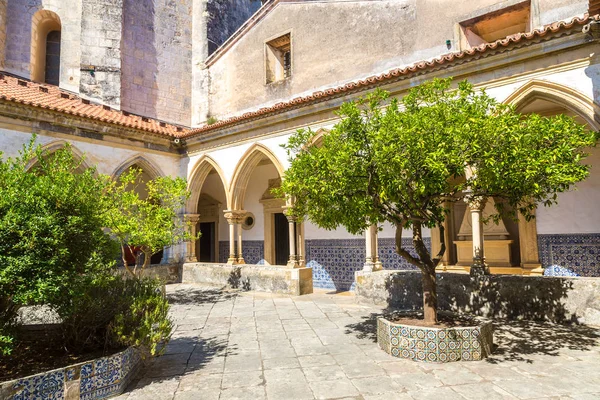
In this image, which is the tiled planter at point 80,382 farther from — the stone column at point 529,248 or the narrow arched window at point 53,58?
the narrow arched window at point 53,58

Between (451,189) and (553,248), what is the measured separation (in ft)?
18.1

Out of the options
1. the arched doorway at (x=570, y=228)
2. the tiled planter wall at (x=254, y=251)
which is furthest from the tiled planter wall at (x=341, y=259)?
the arched doorway at (x=570, y=228)

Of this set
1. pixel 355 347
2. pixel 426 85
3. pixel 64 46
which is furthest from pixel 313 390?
pixel 64 46

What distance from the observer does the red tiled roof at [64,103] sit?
9039 mm

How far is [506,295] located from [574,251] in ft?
9.67

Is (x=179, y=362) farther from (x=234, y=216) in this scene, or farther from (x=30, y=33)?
(x=30, y=33)

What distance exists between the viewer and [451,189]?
429 centimetres

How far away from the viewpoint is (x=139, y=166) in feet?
36.7

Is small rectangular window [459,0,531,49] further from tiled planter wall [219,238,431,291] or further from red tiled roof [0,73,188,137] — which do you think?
red tiled roof [0,73,188,137]

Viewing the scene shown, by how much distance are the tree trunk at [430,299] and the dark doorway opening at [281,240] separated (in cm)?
785

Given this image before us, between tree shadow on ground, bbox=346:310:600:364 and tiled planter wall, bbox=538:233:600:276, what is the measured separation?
111 inches

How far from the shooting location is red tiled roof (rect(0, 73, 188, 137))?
9.04 m

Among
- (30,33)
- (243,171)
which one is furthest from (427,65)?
(30,33)

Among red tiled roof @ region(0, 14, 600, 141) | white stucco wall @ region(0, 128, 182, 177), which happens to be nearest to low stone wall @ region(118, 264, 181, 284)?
white stucco wall @ region(0, 128, 182, 177)
